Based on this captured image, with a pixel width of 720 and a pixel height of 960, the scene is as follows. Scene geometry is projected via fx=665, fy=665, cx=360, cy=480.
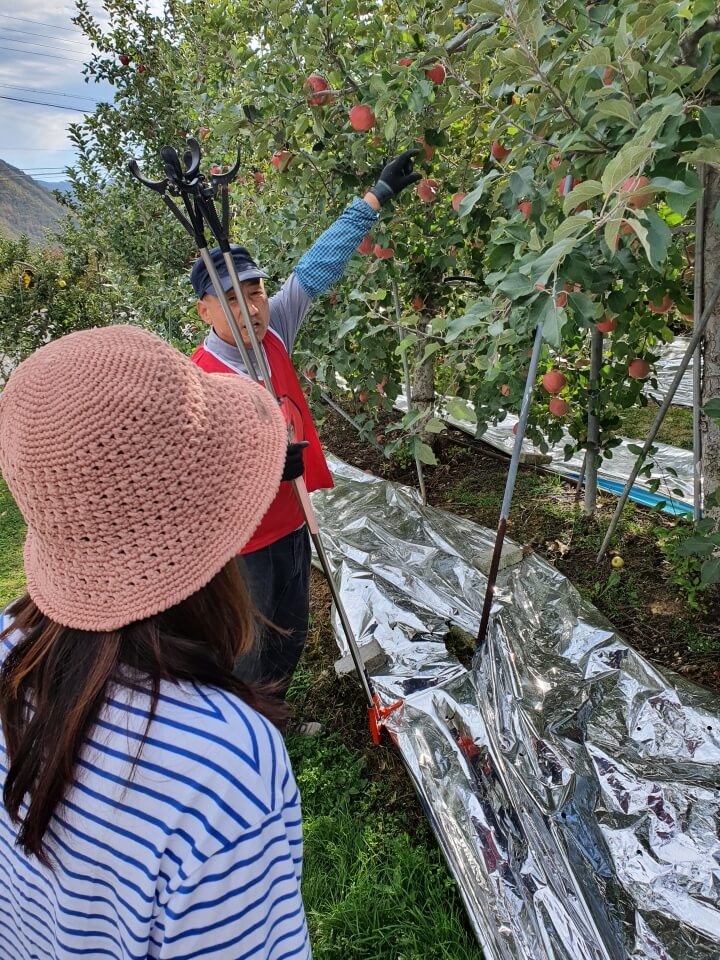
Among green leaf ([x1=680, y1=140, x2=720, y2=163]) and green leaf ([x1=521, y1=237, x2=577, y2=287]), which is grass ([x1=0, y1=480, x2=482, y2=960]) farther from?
green leaf ([x1=680, y1=140, x2=720, y2=163])

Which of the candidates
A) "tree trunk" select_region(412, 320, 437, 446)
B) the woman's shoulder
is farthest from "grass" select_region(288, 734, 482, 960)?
"tree trunk" select_region(412, 320, 437, 446)

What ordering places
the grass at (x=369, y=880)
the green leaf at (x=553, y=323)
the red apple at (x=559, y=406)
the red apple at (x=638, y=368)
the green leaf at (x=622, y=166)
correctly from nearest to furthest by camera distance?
the green leaf at (x=622, y=166)
the green leaf at (x=553, y=323)
the grass at (x=369, y=880)
the red apple at (x=638, y=368)
the red apple at (x=559, y=406)

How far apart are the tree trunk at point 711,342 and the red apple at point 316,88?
1.17 meters

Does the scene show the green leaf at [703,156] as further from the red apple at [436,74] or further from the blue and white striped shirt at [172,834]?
the red apple at [436,74]

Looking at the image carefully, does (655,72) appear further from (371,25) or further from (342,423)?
(342,423)

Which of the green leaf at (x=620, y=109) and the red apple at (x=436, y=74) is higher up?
the red apple at (x=436, y=74)

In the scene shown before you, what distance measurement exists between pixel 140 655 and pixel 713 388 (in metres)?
2.08

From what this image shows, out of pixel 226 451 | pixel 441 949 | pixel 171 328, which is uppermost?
pixel 226 451

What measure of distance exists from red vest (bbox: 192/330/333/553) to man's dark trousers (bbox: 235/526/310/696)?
0.13 ft

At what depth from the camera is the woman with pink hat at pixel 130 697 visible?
592 mm

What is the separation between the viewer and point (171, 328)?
4.04 m

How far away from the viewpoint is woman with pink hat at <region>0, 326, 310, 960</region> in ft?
1.94

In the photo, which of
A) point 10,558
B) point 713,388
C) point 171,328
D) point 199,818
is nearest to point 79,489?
point 199,818

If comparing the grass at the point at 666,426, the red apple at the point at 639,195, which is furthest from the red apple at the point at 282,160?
the grass at the point at 666,426
